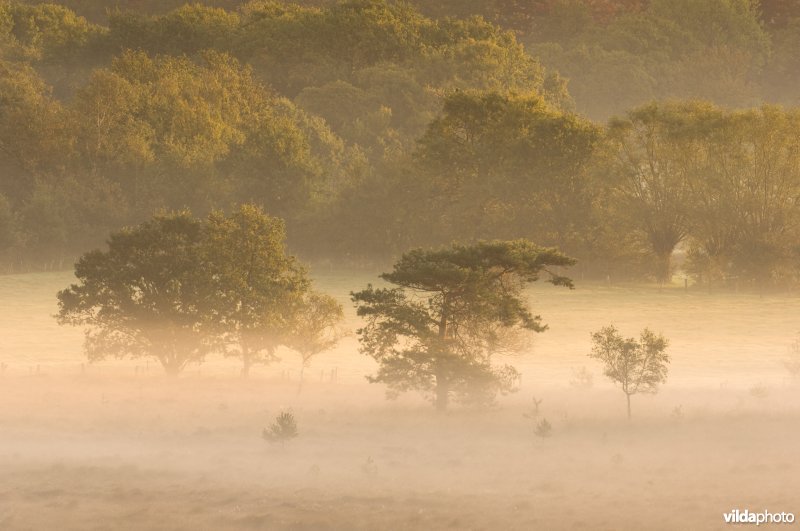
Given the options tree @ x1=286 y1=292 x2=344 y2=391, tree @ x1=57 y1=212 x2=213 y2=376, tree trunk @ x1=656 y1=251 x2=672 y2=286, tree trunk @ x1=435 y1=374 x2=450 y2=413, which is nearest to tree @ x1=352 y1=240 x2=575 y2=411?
tree trunk @ x1=435 y1=374 x2=450 y2=413

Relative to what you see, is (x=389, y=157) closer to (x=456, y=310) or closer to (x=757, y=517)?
(x=456, y=310)

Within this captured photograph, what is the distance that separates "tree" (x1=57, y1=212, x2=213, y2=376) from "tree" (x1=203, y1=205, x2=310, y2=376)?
822 millimetres

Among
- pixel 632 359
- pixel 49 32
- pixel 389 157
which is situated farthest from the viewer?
pixel 49 32

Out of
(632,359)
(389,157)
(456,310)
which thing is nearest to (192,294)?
(456,310)

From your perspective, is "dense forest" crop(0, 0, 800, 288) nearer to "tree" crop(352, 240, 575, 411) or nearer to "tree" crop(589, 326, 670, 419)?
"tree" crop(589, 326, 670, 419)

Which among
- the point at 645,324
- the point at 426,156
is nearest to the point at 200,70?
the point at 426,156

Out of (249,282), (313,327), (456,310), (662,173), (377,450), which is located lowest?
(377,450)

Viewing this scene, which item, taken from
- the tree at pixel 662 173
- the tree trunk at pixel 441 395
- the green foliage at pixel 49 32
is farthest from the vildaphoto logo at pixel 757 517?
the green foliage at pixel 49 32

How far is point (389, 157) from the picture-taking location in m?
123

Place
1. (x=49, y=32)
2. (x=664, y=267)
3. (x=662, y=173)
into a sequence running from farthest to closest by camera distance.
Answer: (x=49, y=32)
(x=662, y=173)
(x=664, y=267)

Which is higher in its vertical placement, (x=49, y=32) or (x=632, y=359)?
(x=49, y=32)

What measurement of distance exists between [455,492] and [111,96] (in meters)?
87.1

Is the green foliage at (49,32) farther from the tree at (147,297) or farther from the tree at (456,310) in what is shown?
the tree at (456,310)

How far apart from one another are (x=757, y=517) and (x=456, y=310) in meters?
19.8
